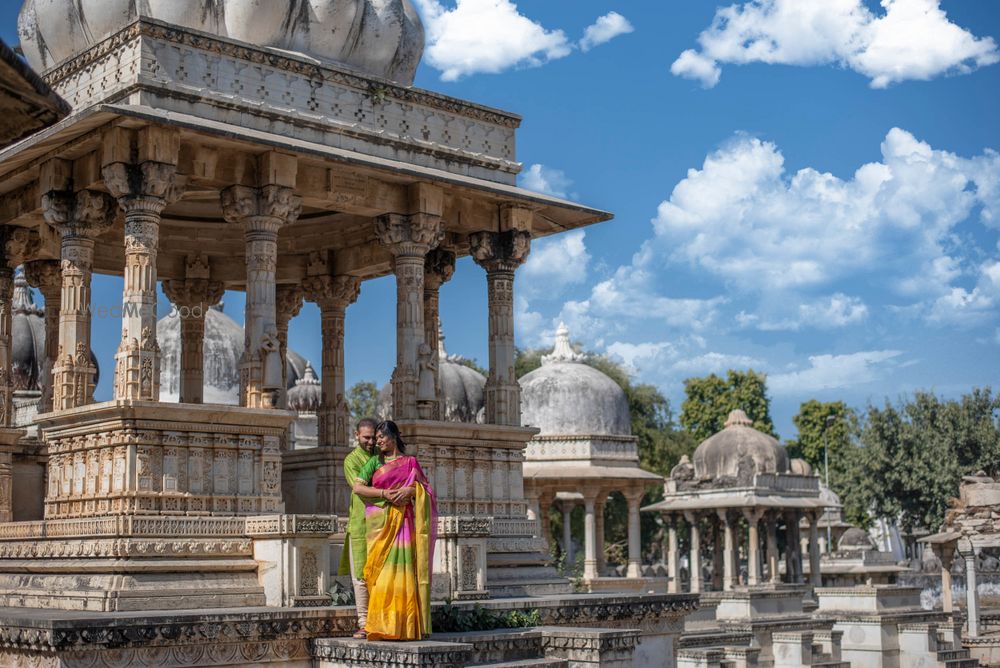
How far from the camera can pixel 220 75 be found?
51.2 ft

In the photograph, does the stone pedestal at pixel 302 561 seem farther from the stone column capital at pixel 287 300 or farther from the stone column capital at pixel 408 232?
the stone column capital at pixel 287 300

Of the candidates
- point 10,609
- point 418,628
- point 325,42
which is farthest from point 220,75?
point 418,628

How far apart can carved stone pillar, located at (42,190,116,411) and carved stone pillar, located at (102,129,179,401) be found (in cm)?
101

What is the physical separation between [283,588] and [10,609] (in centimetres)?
273

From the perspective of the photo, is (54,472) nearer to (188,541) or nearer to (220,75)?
(188,541)

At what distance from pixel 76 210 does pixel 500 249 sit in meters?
5.39

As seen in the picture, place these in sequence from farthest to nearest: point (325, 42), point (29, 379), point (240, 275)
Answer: point (29, 379) < point (240, 275) < point (325, 42)

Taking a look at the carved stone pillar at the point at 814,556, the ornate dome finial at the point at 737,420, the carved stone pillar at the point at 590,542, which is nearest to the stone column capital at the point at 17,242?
the carved stone pillar at the point at 590,542

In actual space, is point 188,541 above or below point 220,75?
below

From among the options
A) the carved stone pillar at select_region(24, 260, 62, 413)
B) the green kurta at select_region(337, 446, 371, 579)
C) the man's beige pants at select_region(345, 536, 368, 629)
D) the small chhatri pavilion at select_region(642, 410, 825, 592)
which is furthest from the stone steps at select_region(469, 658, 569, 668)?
the small chhatri pavilion at select_region(642, 410, 825, 592)

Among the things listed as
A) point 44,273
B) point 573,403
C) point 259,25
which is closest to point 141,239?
point 259,25

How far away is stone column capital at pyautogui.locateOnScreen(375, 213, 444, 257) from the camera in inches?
663

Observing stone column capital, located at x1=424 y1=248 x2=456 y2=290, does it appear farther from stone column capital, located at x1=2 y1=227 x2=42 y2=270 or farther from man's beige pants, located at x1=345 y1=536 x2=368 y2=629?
man's beige pants, located at x1=345 y1=536 x2=368 y2=629

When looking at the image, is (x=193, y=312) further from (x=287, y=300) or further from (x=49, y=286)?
(x=49, y=286)
